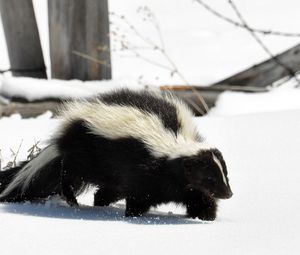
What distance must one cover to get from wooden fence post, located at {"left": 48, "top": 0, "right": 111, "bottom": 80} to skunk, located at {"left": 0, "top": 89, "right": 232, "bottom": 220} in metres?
2.40

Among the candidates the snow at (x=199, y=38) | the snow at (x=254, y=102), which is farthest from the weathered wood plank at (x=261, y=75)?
the snow at (x=199, y=38)

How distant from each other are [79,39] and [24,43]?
612 mm

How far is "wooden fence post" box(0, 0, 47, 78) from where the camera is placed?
23.6 ft

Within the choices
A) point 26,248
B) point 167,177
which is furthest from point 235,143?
point 26,248

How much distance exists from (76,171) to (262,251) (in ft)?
5.41

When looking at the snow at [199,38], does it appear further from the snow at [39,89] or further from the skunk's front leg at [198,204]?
the skunk's front leg at [198,204]

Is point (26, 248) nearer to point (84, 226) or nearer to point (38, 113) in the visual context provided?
point (84, 226)

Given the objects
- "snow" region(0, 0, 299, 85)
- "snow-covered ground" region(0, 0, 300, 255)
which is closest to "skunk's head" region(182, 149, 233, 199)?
"snow-covered ground" region(0, 0, 300, 255)

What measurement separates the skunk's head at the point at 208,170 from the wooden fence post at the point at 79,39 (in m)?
2.66

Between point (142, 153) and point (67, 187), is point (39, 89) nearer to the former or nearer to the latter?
point (67, 187)

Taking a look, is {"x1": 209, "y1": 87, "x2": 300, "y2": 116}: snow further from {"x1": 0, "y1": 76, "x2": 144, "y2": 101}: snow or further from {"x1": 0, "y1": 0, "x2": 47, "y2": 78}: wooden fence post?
{"x1": 0, "y1": 0, "x2": 47, "y2": 78}: wooden fence post

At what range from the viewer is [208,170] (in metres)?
4.21

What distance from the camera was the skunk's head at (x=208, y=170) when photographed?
13.7 ft

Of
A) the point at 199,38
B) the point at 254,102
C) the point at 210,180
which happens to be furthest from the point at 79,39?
the point at 199,38
